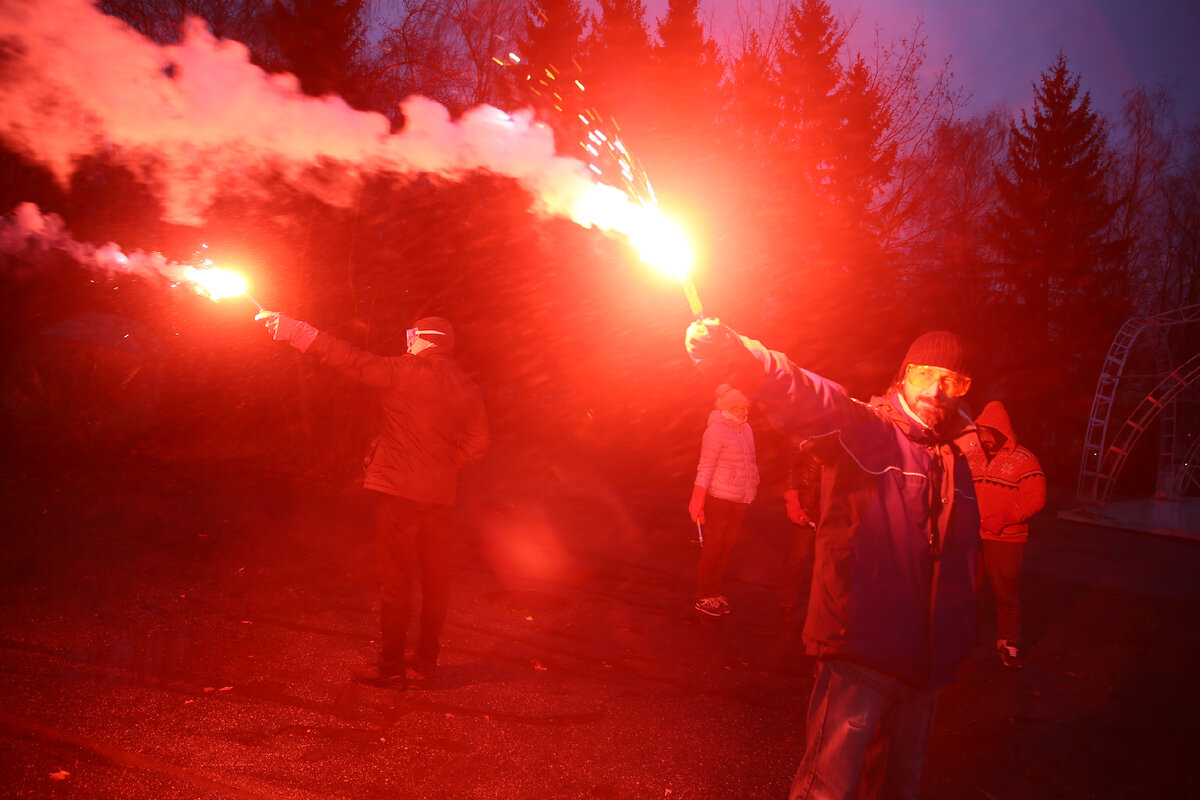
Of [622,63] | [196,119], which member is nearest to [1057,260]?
Answer: [622,63]

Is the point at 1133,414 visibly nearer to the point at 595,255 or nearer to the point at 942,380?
the point at 595,255

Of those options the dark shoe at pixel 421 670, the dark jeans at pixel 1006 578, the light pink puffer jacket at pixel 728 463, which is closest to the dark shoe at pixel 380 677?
the dark shoe at pixel 421 670

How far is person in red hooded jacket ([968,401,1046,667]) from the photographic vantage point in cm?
629

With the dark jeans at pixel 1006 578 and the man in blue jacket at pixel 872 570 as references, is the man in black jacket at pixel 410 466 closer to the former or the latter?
the man in blue jacket at pixel 872 570

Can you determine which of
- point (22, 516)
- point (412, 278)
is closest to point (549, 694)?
point (22, 516)

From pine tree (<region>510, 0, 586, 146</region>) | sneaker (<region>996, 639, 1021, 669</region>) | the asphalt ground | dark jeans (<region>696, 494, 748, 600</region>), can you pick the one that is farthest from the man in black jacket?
pine tree (<region>510, 0, 586, 146</region>)

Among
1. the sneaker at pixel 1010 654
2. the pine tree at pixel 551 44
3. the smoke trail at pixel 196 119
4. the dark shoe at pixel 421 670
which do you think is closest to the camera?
the dark shoe at pixel 421 670

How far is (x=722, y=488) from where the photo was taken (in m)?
7.05

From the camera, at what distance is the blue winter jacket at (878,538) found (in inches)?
113

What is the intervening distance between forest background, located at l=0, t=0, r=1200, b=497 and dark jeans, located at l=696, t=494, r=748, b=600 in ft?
→ 10.9

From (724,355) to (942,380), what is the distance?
1.10 m

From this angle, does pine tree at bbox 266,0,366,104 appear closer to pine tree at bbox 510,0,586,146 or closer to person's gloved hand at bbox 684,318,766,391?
pine tree at bbox 510,0,586,146

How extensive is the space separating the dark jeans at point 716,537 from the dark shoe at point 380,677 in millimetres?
3071

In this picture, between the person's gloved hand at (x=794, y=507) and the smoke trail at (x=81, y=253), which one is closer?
the person's gloved hand at (x=794, y=507)
